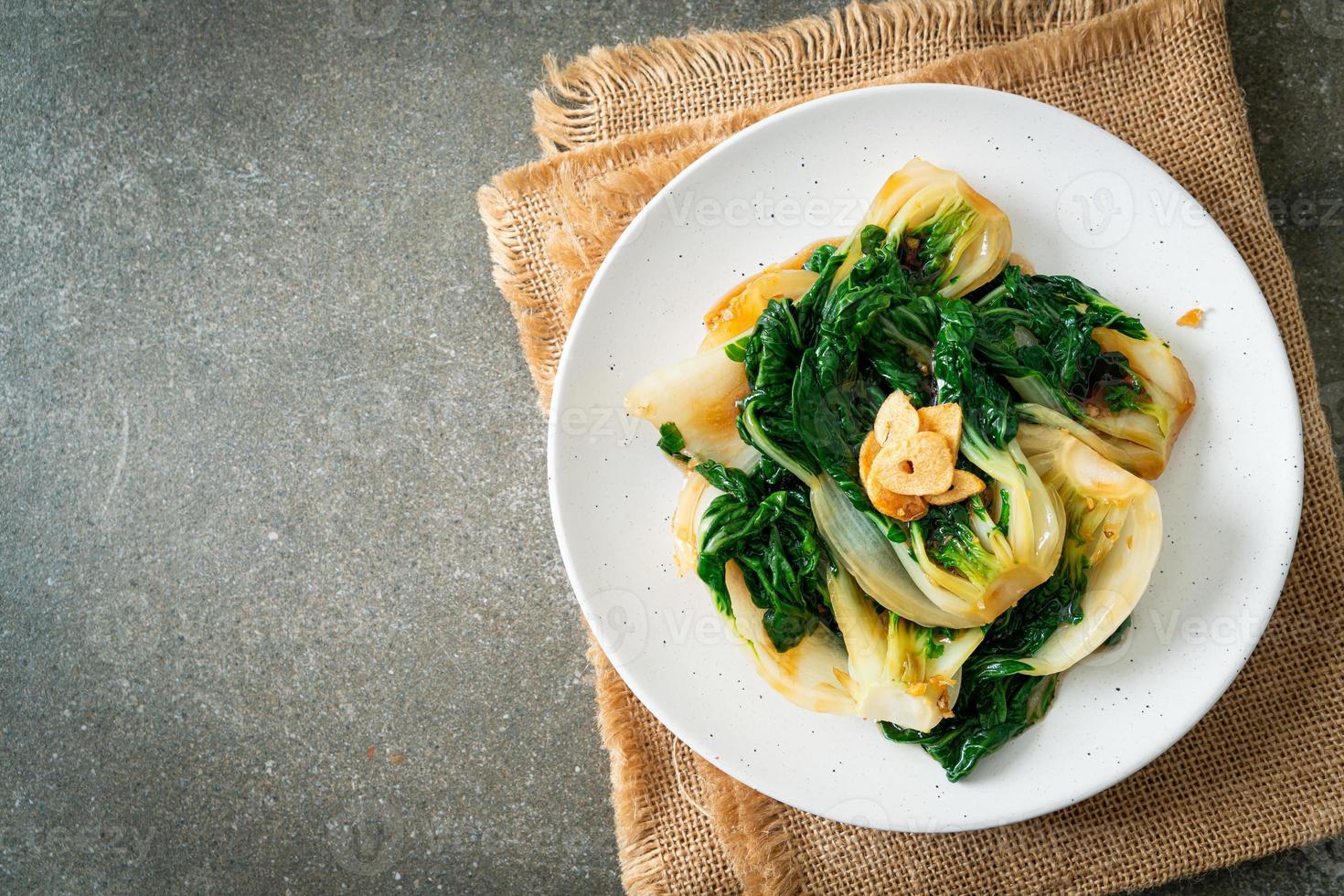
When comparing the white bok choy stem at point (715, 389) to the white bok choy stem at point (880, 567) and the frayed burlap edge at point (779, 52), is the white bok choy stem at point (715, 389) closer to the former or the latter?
the white bok choy stem at point (880, 567)

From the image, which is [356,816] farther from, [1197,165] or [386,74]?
[1197,165]

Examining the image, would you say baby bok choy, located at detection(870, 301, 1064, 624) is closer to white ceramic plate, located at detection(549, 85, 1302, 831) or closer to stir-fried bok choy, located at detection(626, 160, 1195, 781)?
stir-fried bok choy, located at detection(626, 160, 1195, 781)

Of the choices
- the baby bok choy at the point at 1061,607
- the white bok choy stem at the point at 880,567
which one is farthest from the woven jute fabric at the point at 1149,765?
the white bok choy stem at the point at 880,567

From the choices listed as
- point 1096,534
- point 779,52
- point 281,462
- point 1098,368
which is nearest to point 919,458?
point 1096,534

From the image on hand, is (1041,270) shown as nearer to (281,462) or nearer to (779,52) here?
(779,52)

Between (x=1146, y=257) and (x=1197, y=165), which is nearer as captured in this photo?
(x=1146, y=257)

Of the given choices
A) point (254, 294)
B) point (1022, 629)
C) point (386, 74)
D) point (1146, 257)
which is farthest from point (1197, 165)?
point (254, 294)
